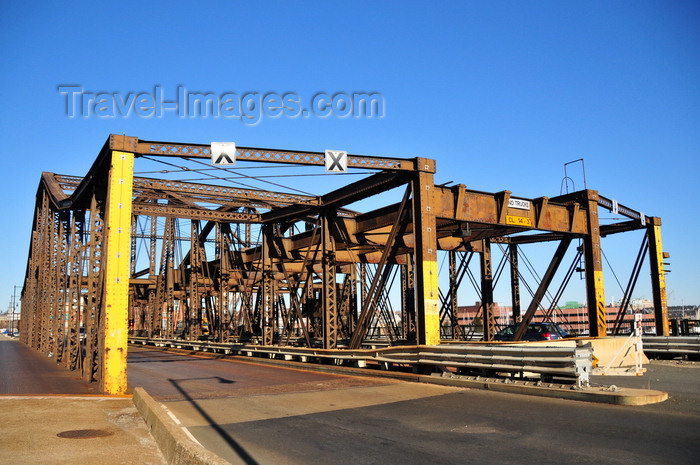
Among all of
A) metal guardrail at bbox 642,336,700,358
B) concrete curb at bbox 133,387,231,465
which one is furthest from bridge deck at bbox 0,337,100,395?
metal guardrail at bbox 642,336,700,358

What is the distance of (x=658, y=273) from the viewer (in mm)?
25656

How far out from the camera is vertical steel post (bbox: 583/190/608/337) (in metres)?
21.2

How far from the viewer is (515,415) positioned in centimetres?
980

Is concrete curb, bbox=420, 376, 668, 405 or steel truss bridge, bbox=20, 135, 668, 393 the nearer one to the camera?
concrete curb, bbox=420, 376, 668, 405

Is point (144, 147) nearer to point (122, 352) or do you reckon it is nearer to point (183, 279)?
point (122, 352)

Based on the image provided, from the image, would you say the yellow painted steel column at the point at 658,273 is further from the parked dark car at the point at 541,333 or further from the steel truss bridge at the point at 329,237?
the parked dark car at the point at 541,333

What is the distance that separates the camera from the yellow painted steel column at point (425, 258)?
16.8 meters

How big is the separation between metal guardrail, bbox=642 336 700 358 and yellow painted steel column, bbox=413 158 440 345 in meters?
9.49

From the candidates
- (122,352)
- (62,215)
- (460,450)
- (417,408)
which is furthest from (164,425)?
(62,215)

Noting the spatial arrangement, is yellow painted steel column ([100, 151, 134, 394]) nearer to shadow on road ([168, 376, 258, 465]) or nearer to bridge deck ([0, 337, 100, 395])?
bridge deck ([0, 337, 100, 395])

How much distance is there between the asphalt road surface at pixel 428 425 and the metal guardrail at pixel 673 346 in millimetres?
5399

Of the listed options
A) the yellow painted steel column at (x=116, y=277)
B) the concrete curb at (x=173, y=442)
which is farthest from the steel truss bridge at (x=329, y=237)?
the concrete curb at (x=173, y=442)

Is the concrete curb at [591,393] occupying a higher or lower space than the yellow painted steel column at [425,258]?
lower

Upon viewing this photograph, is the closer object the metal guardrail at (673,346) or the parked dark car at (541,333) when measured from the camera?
the metal guardrail at (673,346)
